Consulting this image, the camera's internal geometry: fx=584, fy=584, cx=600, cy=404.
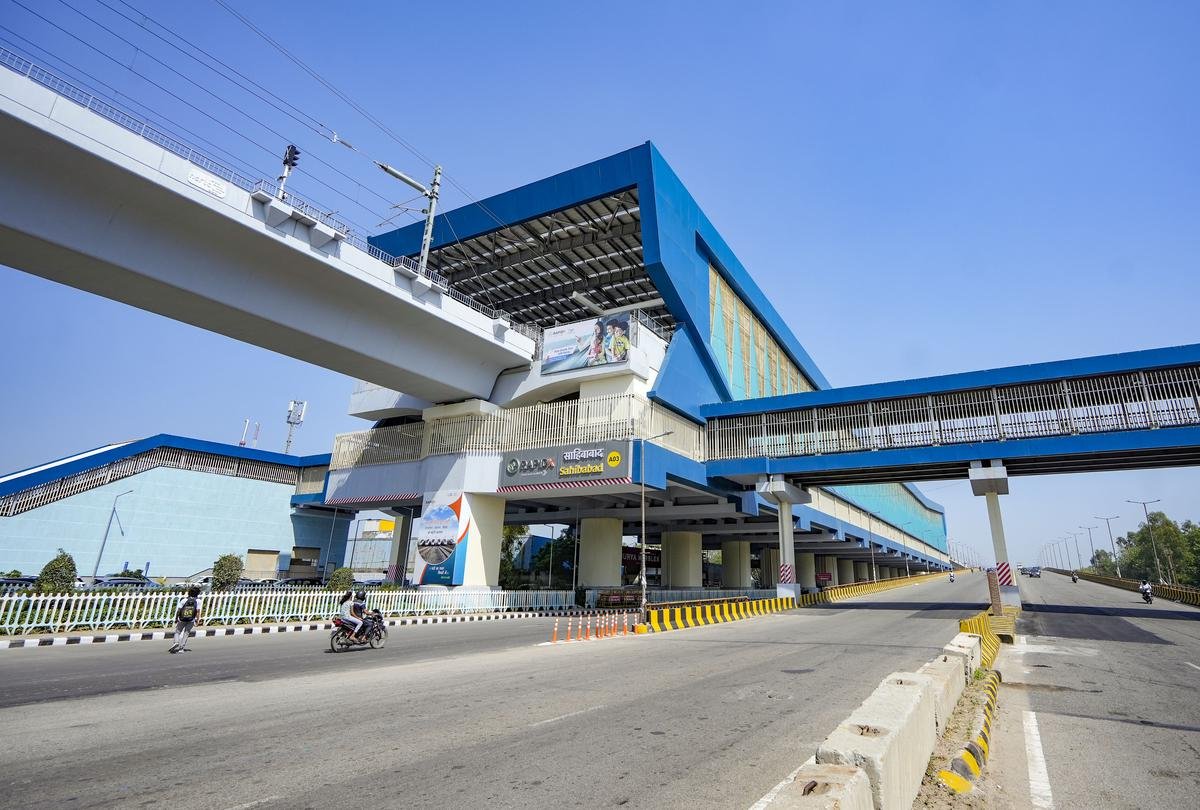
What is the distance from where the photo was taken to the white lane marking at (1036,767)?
505cm

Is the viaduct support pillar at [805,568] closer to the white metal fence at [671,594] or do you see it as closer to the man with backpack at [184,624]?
the white metal fence at [671,594]

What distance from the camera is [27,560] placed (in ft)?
117

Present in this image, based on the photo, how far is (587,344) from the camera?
103ft

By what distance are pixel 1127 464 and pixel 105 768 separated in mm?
37392

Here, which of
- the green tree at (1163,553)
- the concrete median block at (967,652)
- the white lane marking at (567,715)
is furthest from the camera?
the green tree at (1163,553)

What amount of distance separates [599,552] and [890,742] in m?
35.1

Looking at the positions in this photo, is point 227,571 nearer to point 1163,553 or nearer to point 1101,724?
point 1101,724

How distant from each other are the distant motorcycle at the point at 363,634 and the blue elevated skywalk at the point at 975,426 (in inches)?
845

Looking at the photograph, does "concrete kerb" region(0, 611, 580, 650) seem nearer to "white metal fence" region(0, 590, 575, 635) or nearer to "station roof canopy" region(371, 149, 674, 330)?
"white metal fence" region(0, 590, 575, 635)

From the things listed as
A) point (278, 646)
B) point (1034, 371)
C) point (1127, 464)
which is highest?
point (1034, 371)

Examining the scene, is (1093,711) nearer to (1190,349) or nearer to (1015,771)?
(1015,771)

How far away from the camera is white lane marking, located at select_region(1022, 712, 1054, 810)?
5.05 m

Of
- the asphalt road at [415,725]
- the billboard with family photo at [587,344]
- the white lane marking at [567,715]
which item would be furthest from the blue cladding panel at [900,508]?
the white lane marking at [567,715]

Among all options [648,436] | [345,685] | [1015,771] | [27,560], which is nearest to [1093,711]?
[1015,771]
